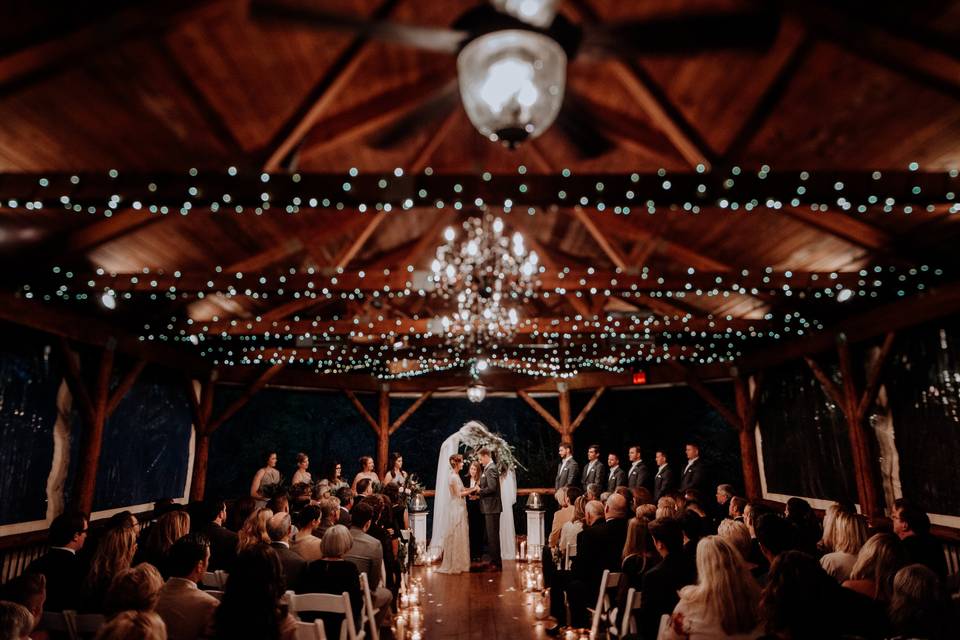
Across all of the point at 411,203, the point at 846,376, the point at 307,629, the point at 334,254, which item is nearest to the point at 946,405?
the point at 846,376

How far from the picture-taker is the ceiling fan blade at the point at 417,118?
3.04 meters

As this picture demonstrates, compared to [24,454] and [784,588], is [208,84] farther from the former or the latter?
[24,454]

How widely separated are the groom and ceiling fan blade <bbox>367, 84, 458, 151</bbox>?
6.09 m

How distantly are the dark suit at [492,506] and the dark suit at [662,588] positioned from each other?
5.19 metres

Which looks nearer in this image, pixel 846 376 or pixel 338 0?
pixel 338 0

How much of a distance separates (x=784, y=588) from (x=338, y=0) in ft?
11.2

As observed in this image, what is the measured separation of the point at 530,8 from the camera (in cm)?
191

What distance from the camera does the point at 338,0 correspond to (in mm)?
3125

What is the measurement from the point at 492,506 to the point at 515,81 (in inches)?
290

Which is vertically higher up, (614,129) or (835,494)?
(614,129)

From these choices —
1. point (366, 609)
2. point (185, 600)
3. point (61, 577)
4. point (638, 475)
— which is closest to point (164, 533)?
point (61, 577)

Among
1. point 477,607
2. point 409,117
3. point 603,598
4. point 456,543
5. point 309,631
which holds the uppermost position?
point 409,117

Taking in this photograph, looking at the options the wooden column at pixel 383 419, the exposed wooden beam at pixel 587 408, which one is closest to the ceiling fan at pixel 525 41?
the exposed wooden beam at pixel 587 408

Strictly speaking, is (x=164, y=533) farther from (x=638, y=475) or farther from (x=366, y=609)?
(x=638, y=475)
